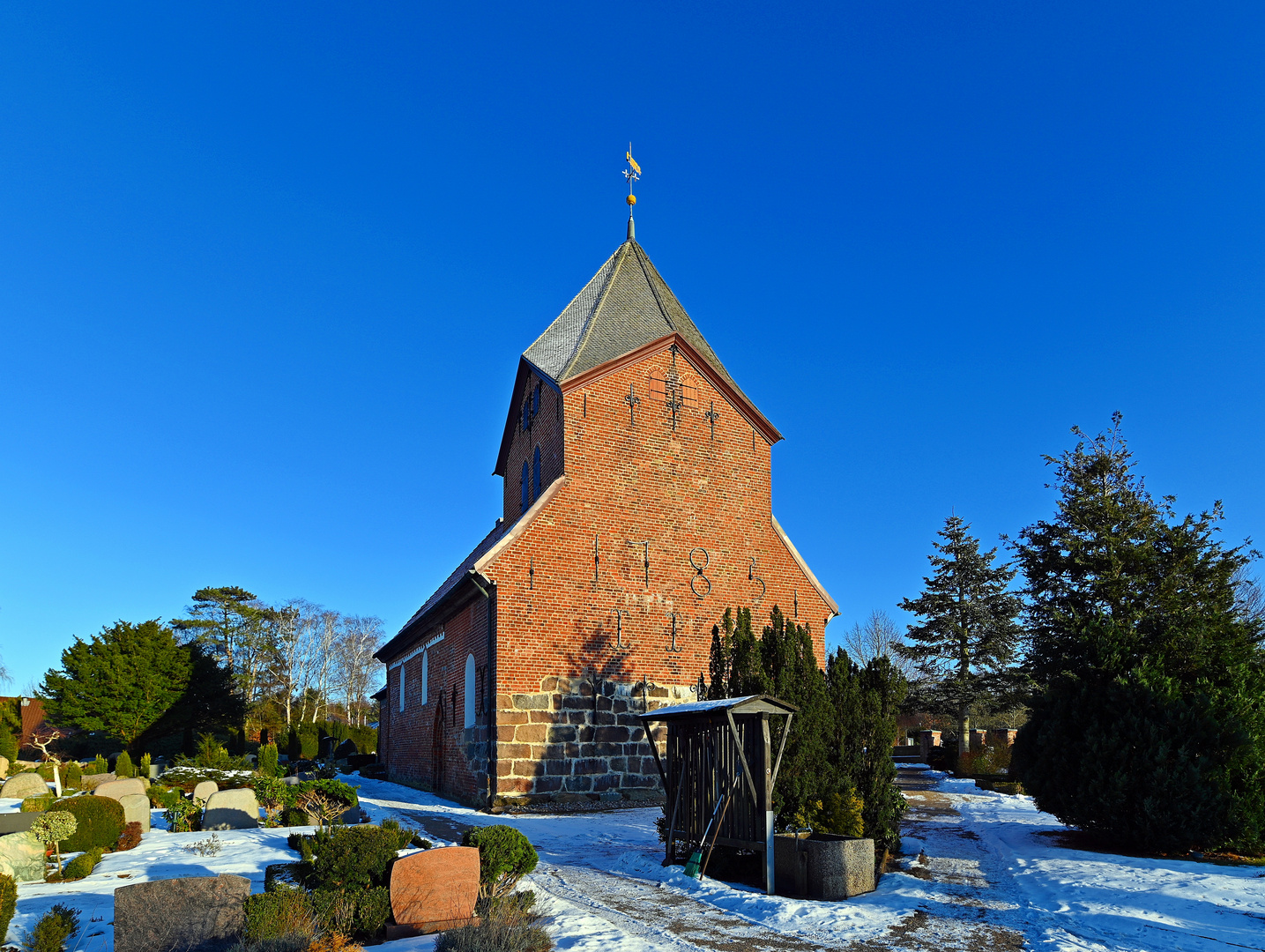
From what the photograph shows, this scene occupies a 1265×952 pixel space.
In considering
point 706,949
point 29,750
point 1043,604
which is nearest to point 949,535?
point 1043,604

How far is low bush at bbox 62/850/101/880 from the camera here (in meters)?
11.3

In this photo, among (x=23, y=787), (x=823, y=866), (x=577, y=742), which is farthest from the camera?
(x=23, y=787)

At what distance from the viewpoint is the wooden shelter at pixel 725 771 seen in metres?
9.86

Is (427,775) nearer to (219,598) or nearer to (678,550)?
(678,550)

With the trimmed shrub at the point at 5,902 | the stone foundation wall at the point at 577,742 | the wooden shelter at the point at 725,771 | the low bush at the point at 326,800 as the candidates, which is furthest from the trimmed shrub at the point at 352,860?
the stone foundation wall at the point at 577,742

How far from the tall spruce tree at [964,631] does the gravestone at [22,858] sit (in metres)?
29.7

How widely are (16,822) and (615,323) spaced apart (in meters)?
15.4

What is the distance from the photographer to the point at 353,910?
26.4 ft

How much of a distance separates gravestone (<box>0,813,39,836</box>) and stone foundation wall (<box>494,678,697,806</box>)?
762cm

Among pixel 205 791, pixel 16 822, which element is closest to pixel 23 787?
pixel 205 791

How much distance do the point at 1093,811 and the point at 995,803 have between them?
25.5 feet

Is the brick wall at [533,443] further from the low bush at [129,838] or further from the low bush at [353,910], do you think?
the low bush at [353,910]

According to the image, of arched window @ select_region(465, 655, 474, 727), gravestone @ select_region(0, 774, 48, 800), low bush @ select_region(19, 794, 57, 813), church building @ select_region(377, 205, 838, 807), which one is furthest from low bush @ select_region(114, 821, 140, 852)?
gravestone @ select_region(0, 774, 48, 800)

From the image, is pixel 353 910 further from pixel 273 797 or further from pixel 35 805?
pixel 35 805
